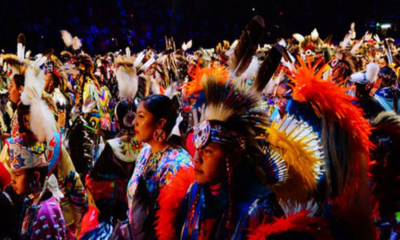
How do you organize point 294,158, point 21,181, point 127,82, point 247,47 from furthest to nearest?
1. point 127,82
2. point 21,181
3. point 247,47
4. point 294,158

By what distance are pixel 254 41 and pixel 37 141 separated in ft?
5.16

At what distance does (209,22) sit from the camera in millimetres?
22562

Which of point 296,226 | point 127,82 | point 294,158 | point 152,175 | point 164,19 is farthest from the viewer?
point 164,19

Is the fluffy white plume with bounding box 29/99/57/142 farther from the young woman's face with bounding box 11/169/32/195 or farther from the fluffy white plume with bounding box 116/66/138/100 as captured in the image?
the fluffy white plume with bounding box 116/66/138/100

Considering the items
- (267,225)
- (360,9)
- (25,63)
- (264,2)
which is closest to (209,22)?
(264,2)

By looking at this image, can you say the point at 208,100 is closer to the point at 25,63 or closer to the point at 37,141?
the point at 37,141

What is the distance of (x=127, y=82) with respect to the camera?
458 cm

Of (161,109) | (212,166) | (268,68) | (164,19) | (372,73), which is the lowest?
(212,166)

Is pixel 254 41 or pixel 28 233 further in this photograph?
pixel 28 233

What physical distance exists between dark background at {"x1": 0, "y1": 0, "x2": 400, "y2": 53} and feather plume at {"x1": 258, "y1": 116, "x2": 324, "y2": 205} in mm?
7876

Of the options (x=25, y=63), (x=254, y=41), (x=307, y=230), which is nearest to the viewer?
(x=307, y=230)

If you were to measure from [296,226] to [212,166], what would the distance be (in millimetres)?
438

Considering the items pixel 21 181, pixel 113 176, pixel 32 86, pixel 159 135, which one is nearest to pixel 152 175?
pixel 159 135

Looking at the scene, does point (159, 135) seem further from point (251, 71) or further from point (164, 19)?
point (164, 19)
